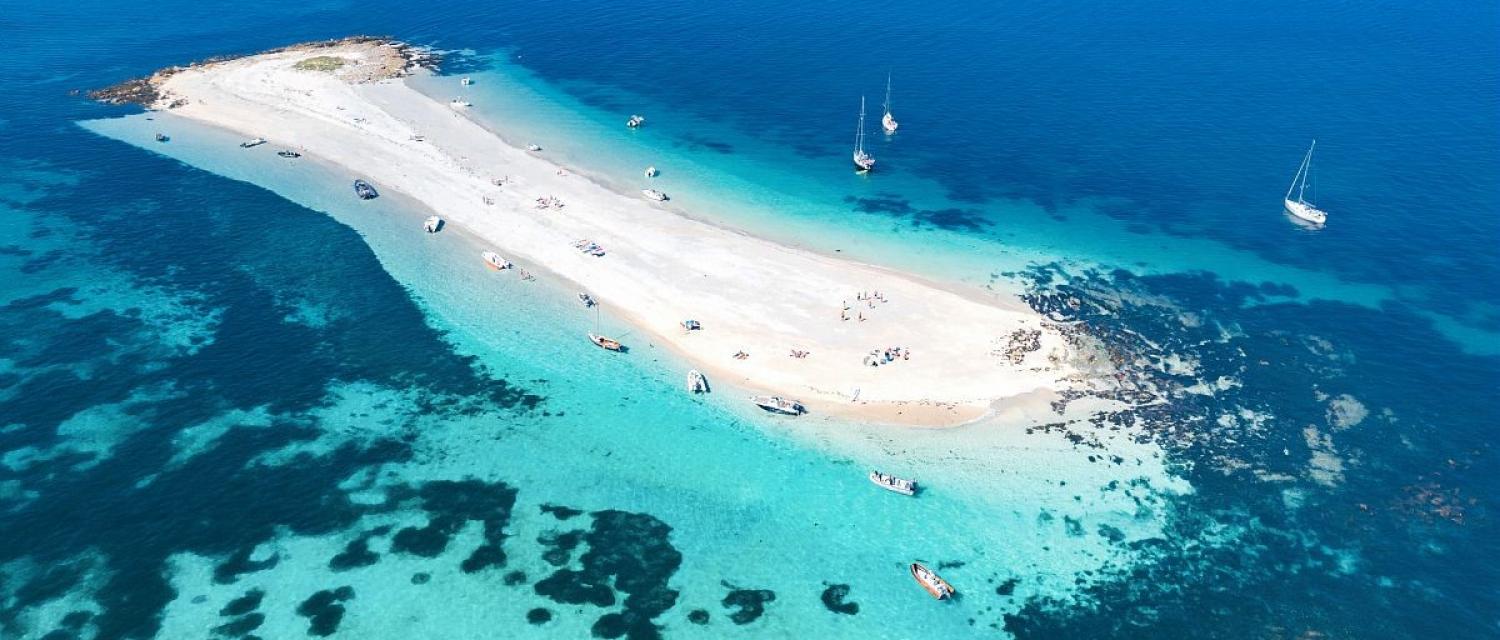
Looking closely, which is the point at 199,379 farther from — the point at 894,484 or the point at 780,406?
the point at 894,484

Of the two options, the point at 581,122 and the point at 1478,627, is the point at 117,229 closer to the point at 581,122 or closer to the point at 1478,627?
the point at 581,122

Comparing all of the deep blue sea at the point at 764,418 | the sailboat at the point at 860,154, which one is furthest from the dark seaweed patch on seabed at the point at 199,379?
the sailboat at the point at 860,154

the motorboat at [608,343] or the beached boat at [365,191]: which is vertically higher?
the beached boat at [365,191]

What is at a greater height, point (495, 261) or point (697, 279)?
point (697, 279)

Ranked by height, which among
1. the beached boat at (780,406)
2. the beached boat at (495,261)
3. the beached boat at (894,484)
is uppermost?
the beached boat at (495,261)

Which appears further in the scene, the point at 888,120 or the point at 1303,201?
the point at 888,120

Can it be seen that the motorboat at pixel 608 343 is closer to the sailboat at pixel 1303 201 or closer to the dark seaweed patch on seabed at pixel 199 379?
the dark seaweed patch on seabed at pixel 199 379

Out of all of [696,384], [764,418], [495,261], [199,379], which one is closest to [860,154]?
[495,261]
